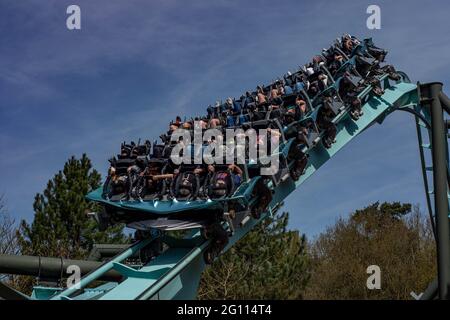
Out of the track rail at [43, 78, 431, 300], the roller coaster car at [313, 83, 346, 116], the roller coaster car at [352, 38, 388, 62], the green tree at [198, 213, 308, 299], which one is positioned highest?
the roller coaster car at [352, 38, 388, 62]

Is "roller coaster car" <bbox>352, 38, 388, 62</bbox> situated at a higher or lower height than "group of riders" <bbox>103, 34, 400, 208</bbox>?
higher

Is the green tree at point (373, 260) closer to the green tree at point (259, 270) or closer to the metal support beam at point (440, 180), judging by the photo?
the green tree at point (259, 270)

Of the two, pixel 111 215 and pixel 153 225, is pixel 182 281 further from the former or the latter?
pixel 111 215

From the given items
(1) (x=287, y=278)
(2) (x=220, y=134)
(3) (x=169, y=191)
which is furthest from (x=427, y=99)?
(1) (x=287, y=278)

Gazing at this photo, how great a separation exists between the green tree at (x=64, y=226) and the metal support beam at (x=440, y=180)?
403 inches

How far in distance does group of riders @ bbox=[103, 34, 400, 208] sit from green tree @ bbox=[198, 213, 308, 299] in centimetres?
805

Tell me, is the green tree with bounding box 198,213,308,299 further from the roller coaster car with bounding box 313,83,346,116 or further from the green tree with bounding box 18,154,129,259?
the roller coaster car with bounding box 313,83,346,116

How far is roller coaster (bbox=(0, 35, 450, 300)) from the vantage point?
663 cm

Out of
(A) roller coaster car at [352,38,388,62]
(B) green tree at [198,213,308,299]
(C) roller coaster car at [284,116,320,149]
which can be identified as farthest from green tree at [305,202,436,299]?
(C) roller coaster car at [284,116,320,149]

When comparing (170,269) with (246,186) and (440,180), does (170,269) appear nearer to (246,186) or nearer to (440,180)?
(246,186)

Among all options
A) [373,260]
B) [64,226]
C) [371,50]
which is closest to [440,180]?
[371,50]

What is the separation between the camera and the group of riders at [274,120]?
277 inches
